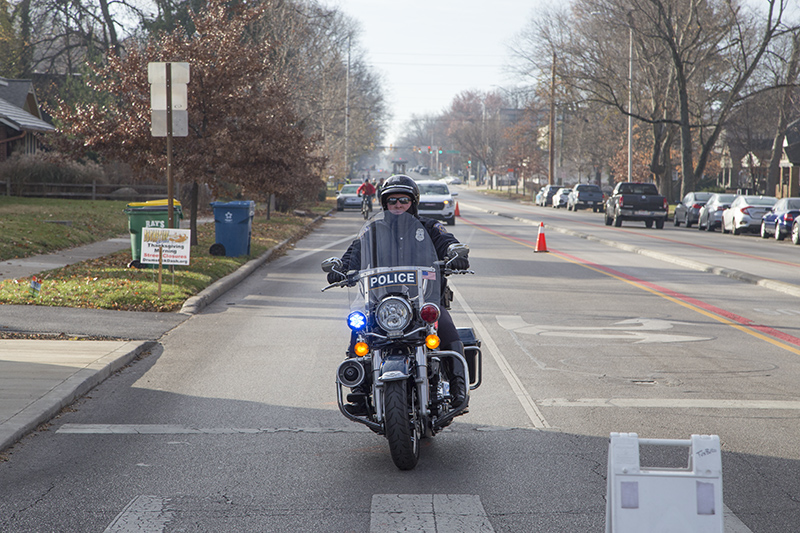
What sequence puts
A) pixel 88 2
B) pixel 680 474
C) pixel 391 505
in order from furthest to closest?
pixel 88 2, pixel 391 505, pixel 680 474

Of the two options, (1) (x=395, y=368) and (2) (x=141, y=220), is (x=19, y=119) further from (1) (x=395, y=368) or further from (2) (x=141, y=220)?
(1) (x=395, y=368)

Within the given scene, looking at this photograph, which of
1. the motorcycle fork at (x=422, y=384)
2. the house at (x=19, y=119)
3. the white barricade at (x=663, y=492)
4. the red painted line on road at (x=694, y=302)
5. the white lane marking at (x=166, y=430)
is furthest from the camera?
the house at (x=19, y=119)

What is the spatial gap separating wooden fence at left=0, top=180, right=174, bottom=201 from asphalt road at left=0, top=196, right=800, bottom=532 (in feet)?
91.4

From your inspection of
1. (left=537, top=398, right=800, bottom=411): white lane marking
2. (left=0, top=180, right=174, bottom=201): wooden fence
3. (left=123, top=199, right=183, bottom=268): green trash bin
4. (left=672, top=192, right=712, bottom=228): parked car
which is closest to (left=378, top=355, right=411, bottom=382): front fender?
(left=537, top=398, right=800, bottom=411): white lane marking

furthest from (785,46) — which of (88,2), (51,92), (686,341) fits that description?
(686,341)

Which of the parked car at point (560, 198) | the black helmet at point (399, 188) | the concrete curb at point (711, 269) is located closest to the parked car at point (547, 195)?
the parked car at point (560, 198)

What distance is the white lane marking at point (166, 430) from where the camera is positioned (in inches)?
248

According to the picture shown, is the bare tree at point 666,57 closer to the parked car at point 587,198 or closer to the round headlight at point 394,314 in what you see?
the parked car at point 587,198

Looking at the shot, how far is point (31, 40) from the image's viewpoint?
157 ft

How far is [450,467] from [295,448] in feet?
3.64

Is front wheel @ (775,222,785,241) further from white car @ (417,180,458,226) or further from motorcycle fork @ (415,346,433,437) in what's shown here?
motorcycle fork @ (415,346,433,437)

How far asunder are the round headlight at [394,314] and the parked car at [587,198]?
55.4 meters

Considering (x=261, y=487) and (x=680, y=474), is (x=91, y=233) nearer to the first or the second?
A: (x=261, y=487)

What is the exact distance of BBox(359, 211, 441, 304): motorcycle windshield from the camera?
5453 millimetres
